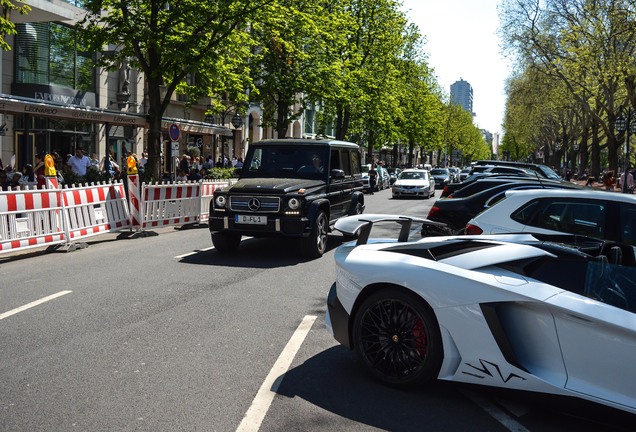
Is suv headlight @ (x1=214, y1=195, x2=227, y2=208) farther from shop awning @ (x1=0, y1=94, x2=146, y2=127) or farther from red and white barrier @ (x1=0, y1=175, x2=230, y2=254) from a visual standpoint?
shop awning @ (x1=0, y1=94, x2=146, y2=127)

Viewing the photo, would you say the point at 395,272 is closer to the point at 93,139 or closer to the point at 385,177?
the point at 93,139

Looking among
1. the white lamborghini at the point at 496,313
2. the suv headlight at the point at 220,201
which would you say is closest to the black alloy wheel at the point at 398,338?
the white lamborghini at the point at 496,313

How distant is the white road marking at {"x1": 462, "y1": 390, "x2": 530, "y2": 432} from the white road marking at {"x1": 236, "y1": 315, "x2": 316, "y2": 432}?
139 cm

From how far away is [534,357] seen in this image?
3930 millimetres

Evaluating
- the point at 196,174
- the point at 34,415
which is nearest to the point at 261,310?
the point at 34,415

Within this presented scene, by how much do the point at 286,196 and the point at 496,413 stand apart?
7.04 metres

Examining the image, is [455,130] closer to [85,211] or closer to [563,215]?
[85,211]

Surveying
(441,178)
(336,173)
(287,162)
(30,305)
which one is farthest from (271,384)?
(441,178)

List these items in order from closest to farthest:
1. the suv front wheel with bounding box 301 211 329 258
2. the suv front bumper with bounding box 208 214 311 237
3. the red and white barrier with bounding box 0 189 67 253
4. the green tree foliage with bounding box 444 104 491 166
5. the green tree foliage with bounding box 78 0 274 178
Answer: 1. the red and white barrier with bounding box 0 189 67 253
2. the suv front bumper with bounding box 208 214 311 237
3. the suv front wheel with bounding box 301 211 329 258
4. the green tree foliage with bounding box 78 0 274 178
5. the green tree foliage with bounding box 444 104 491 166

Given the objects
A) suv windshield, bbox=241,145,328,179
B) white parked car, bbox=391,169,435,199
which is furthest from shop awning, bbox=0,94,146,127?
white parked car, bbox=391,169,435,199

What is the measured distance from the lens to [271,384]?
15.3ft

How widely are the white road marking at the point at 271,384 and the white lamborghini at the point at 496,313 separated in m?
0.54

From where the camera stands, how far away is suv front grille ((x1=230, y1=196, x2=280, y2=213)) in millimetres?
10852

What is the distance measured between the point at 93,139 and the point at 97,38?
12283mm
